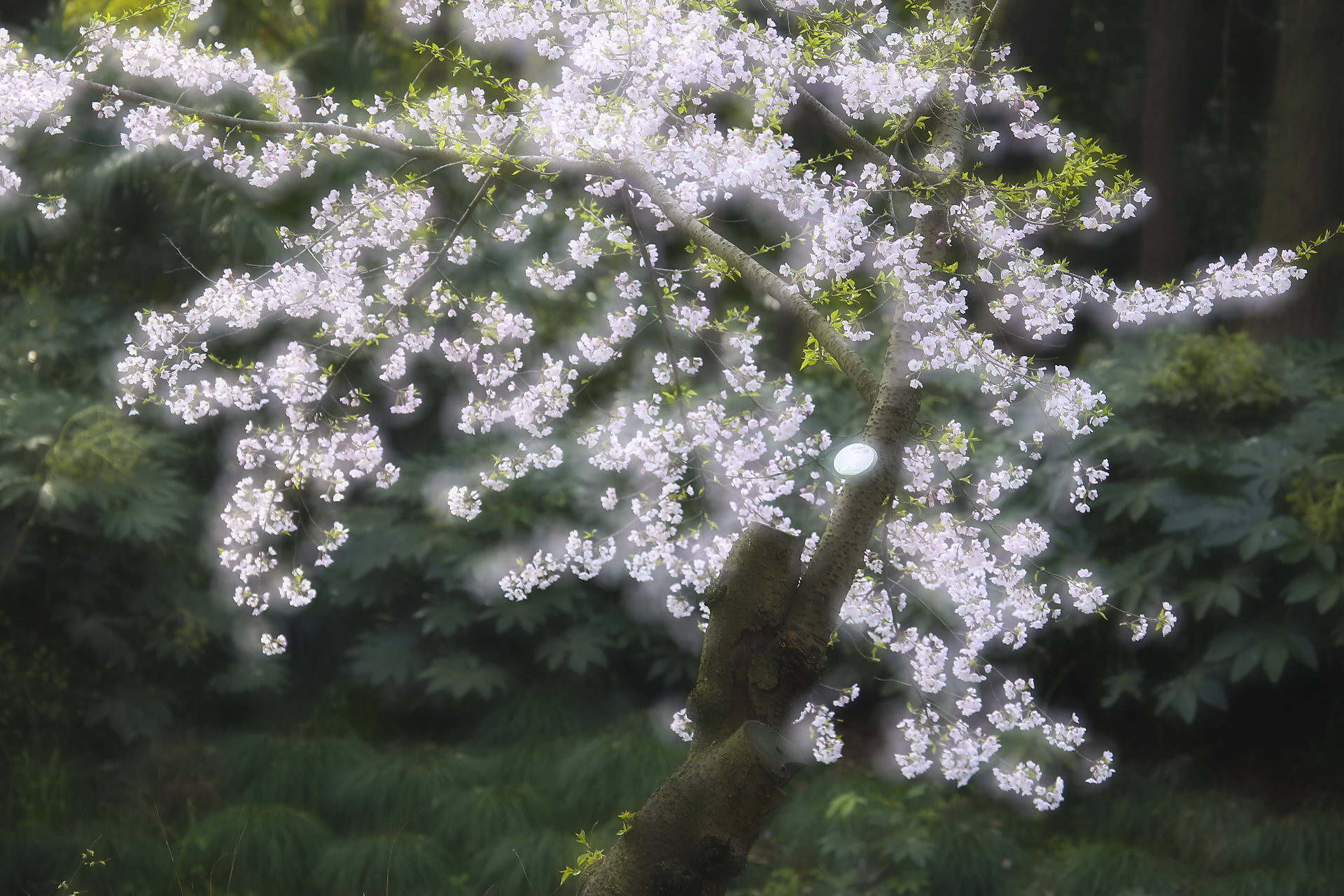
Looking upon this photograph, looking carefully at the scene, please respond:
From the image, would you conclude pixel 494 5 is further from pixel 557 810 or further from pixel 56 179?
pixel 56 179

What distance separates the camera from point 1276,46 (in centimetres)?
1027

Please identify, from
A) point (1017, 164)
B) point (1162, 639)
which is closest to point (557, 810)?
point (1162, 639)

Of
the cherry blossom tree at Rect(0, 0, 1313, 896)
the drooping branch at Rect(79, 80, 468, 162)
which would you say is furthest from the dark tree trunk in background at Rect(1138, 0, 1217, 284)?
the drooping branch at Rect(79, 80, 468, 162)

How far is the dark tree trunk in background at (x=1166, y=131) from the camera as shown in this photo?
29.6ft

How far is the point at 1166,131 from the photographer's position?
9086 millimetres

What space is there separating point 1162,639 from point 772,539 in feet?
11.8

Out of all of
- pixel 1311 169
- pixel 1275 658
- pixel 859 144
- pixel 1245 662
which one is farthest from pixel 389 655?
pixel 1311 169

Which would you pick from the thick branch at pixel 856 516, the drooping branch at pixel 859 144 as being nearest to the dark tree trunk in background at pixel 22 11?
the drooping branch at pixel 859 144

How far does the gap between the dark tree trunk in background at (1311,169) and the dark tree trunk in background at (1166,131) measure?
1588 millimetres

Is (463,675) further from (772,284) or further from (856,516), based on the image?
(856,516)

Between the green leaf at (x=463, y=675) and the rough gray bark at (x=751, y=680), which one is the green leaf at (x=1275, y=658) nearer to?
the rough gray bark at (x=751, y=680)

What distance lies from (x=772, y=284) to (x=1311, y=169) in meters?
5.72

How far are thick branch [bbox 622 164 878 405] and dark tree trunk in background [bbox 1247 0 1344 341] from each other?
5295mm

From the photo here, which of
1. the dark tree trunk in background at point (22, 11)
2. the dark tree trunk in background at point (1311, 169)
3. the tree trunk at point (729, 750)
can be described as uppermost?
→ the dark tree trunk in background at point (1311, 169)
